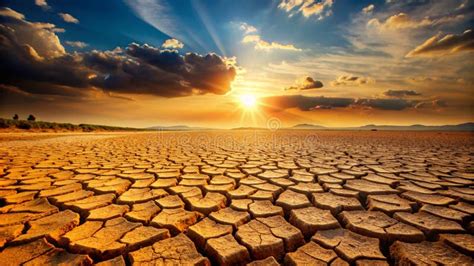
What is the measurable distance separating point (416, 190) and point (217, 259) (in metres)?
1.78

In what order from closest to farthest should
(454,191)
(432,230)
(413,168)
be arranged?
(432,230), (454,191), (413,168)

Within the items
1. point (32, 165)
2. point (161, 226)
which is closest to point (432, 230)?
point (161, 226)

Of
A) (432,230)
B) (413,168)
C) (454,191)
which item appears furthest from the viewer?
(413,168)

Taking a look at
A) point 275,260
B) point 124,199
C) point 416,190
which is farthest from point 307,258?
point 416,190

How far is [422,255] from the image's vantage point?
37.3 inches

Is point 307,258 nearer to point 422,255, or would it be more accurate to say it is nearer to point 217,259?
point 217,259

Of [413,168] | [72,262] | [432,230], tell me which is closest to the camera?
[72,262]

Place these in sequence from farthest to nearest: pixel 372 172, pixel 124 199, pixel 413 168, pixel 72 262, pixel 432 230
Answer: pixel 413 168
pixel 372 172
pixel 124 199
pixel 432 230
pixel 72 262

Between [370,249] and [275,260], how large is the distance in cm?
45

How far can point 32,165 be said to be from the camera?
281 cm

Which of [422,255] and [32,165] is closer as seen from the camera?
[422,255]

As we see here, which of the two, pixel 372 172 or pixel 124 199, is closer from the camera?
pixel 124 199

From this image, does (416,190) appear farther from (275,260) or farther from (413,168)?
(275,260)

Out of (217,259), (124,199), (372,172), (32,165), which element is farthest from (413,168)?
(32,165)
